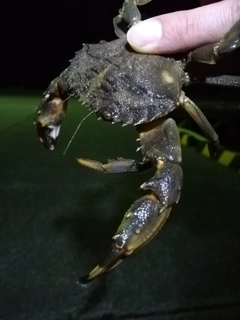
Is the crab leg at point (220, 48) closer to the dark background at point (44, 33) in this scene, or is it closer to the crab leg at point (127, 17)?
the crab leg at point (127, 17)

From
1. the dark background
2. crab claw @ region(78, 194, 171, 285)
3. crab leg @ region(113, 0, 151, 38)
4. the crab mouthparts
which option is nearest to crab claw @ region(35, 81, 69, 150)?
the crab mouthparts

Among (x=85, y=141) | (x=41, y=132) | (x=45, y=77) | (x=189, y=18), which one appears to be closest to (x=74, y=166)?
(x=85, y=141)

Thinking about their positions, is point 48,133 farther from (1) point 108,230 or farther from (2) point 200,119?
(1) point 108,230

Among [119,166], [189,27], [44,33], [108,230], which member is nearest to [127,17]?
[189,27]

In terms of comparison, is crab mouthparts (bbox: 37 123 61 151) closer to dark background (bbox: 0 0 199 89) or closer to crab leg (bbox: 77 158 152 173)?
crab leg (bbox: 77 158 152 173)

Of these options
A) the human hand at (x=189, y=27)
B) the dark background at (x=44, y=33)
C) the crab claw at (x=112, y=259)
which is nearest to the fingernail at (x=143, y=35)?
the human hand at (x=189, y=27)

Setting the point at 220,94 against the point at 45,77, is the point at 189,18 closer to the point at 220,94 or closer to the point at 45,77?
the point at 220,94
